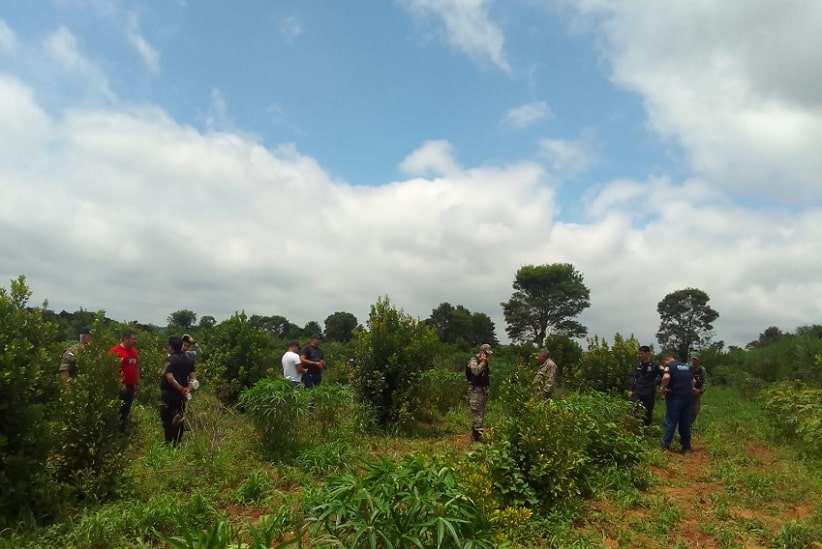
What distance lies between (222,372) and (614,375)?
26.1 feet

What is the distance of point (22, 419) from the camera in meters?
4.40

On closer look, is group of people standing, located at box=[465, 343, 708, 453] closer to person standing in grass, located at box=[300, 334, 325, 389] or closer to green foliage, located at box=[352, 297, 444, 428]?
green foliage, located at box=[352, 297, 444, 428]

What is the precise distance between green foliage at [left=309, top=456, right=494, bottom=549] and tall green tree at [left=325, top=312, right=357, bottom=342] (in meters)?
48.3

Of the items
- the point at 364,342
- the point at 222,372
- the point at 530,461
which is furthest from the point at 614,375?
the point at 222,372

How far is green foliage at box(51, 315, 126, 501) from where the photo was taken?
4.95 m

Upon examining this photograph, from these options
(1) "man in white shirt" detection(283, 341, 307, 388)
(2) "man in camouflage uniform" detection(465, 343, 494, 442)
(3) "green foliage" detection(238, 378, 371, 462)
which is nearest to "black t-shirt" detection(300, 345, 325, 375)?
(1) "man in white shirt" detection(283, 341, 307, 388)

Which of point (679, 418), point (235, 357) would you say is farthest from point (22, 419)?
point (679, 418)

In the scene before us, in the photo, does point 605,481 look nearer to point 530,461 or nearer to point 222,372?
point 530,461

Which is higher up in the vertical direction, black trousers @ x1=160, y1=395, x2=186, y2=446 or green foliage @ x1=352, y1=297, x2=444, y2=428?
green foliage @ x1=352, y1=297, x2=444, y2=428

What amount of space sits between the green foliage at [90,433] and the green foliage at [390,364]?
15.4ft

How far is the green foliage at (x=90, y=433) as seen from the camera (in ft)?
16.2

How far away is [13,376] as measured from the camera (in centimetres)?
438

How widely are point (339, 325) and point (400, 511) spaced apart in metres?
50.2

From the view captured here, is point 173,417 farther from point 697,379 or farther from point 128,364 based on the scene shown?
point 697,379
